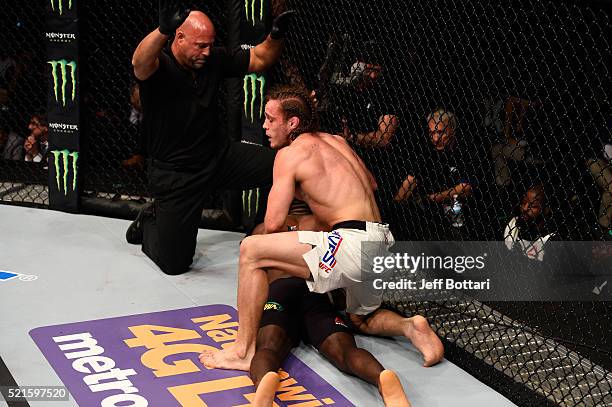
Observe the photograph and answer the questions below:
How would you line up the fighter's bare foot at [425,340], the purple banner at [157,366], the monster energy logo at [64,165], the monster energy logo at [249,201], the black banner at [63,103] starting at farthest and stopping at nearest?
the monster energy logo at [64,165], the black banner at [63,103], the monster energy logo at [249,201], the fighter's bare foot at [425,340], the purple banner at [157,366]

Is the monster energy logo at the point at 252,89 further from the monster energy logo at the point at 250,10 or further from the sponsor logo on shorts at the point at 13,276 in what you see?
the sponsor logo on shorts at the point at 13,276

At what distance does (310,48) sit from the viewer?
4.43 meters

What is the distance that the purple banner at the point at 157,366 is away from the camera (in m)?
2.92

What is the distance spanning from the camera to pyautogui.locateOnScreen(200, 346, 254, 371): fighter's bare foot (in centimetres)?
313

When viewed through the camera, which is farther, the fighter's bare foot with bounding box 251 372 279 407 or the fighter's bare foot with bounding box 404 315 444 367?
the fighter's bare foot with bounding box 404 315 444 367

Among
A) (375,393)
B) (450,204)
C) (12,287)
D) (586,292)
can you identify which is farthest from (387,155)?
(12,287)

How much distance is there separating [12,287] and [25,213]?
46.9 inches

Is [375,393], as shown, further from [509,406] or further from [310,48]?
[310,48]

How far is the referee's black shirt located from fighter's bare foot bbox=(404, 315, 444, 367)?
4.51 ft

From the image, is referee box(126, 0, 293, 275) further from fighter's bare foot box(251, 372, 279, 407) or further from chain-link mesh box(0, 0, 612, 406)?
fighter's bare foot box(251, 372, 279, 407)

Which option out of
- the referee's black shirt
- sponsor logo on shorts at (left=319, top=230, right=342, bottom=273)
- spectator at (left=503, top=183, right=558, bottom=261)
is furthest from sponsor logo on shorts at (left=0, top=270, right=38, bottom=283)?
spectator at (left=503, top=183, right=558, bottom=261)
